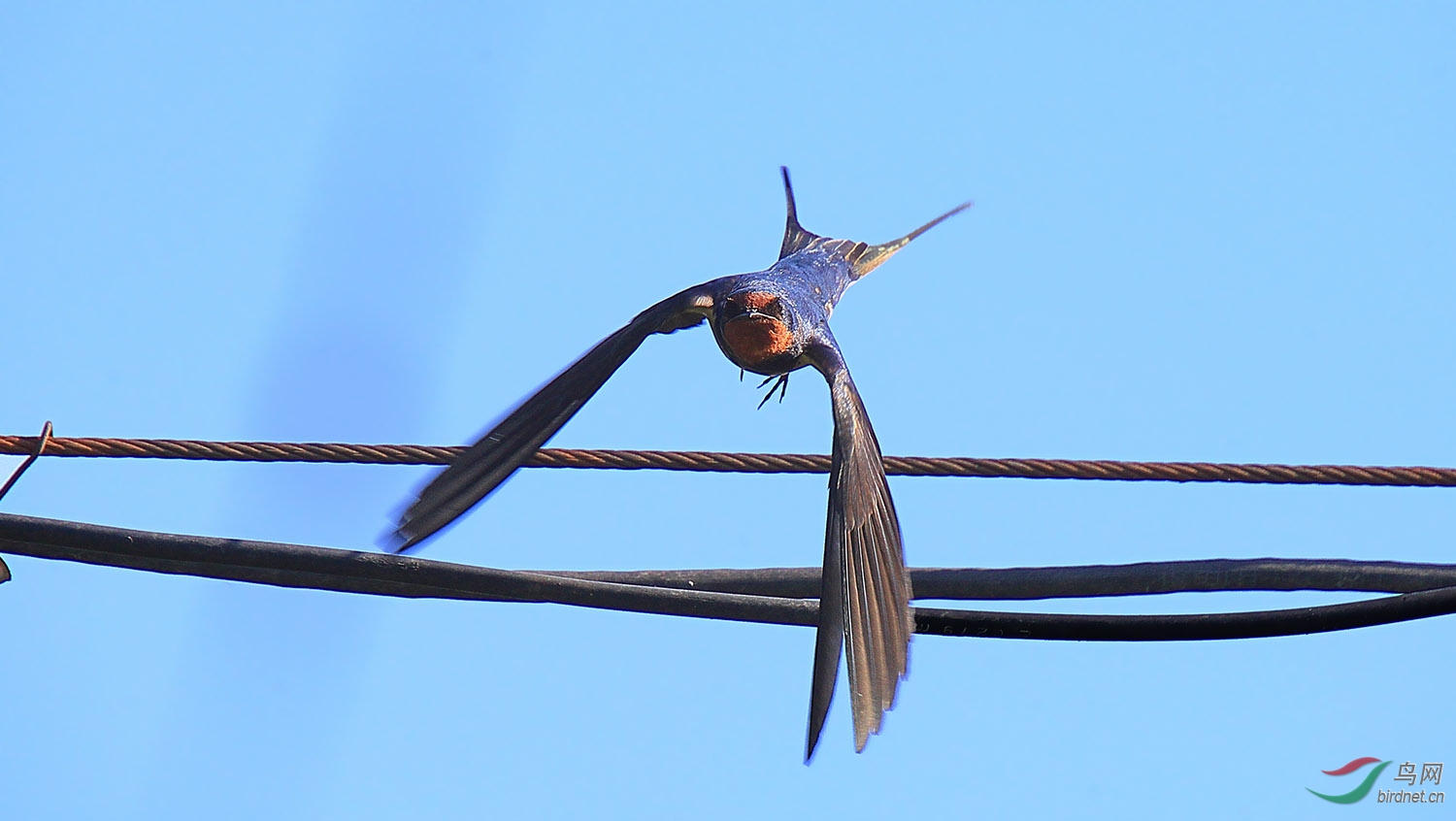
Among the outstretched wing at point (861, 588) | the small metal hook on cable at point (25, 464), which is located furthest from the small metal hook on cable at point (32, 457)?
the outstretched wing at point (861, 588)

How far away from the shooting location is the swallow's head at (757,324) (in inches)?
162

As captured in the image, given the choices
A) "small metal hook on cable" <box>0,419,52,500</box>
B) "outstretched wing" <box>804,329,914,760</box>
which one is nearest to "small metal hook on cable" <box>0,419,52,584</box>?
"small metal hook on cable" <box>0,419,52,500</box>

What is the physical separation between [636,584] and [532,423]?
3.65ft

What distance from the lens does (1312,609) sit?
2352 millimetres

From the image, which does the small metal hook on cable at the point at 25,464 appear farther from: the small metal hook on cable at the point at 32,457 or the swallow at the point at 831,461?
the swallow at the point at 831,461

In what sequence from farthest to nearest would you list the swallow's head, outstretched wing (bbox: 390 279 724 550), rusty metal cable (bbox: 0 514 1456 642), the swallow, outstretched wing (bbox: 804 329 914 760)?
1. the swallow's head
2. outstretched wing (bbox: 390 279 724 550)
3. the swallow
4. outstretched wing (bbox: 804 329 914 760)
5. rusty metal cable (bbox: 0 514 1456 642)

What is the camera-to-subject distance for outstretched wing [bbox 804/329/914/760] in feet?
8.98

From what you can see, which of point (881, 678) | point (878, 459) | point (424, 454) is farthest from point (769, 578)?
point (424, 454)

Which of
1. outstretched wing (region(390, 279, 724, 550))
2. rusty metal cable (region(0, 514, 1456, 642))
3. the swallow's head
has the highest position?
the swallow's head

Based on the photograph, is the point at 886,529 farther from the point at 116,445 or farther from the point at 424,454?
the point at 116,445

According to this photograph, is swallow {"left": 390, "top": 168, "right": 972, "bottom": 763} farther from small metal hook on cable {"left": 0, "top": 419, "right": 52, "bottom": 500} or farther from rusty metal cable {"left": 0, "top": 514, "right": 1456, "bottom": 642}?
small metal hook on cable {"left": 0, "top": 419, "right": 52, "bottom": 500}

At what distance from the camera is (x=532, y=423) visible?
12.1 feet

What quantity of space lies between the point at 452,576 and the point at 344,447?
68 cm

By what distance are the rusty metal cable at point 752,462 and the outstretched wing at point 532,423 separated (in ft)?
0.49
